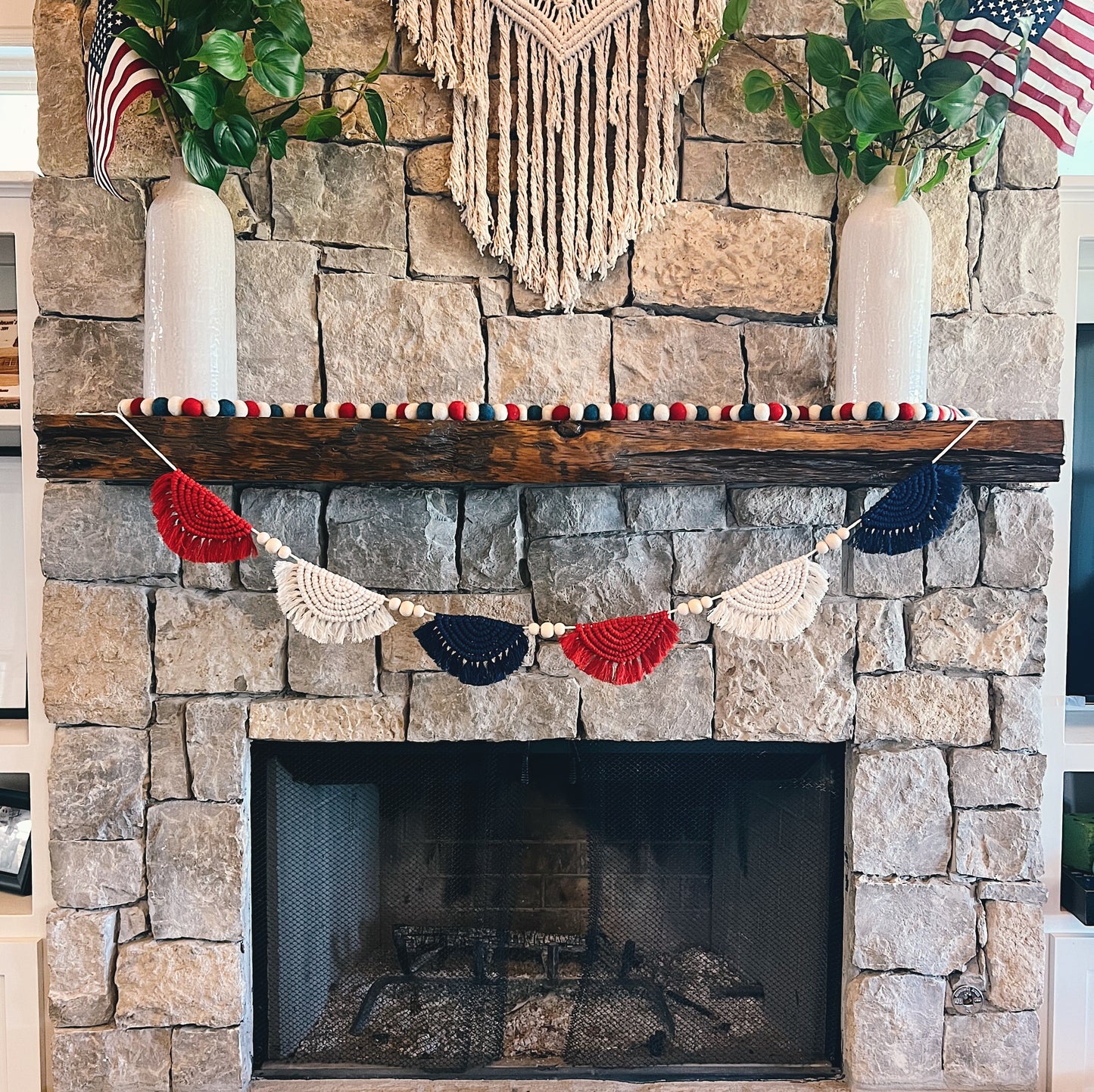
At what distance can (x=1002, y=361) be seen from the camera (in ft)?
4.76

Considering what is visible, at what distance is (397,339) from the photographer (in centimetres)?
144

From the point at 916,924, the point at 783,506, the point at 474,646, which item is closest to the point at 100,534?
the point at 474,646

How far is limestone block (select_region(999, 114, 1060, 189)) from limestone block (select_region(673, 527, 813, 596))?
70 centimetres

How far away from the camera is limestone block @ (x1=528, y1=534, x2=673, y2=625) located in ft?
4.72

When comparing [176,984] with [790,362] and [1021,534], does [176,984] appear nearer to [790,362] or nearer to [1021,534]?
[790,362]

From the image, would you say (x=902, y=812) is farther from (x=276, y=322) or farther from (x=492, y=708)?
(x=276, y=322)

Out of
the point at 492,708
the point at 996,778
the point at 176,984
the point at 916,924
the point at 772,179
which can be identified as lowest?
the point at 176,984

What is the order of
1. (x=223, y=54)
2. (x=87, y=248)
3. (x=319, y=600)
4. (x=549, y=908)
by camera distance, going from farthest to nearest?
(x=549, y=908)
(x=87, y=248)
(x=319, y=600)
(x=223, y=54)

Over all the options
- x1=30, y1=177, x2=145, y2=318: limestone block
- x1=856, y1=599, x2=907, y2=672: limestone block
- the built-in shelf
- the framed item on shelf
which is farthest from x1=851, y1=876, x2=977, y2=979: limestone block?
x1=30, y1=177, x2=145, y2=318: limestone block

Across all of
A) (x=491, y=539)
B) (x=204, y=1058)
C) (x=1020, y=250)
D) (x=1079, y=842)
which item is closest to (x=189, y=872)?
(x=204, y=1058)

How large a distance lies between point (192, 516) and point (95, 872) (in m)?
0.67

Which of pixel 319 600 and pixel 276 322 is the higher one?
pixel 276 322

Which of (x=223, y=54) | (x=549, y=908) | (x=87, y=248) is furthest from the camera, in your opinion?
(x=549, y=908)

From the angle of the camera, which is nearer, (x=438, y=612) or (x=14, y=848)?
(x=438, y=612)
